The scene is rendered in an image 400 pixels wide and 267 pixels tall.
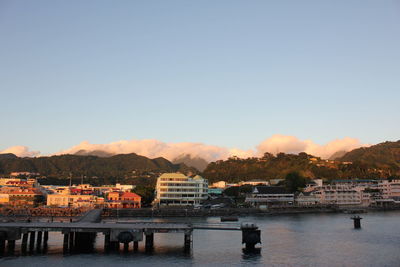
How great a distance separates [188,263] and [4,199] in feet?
325

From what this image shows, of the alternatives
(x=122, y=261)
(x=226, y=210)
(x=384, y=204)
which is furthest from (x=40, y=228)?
(x=384, y=204)

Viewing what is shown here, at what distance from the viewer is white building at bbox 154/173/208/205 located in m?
119

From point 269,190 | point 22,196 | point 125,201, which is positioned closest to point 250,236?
point 125,201

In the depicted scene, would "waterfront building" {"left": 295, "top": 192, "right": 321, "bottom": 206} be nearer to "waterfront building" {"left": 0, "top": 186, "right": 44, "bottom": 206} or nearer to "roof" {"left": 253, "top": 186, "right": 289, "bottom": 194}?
"roof" {"left": 253, "top": 186, "right": 289, "bottom": 194}

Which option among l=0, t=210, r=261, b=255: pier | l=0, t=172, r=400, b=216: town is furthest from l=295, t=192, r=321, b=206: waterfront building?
l=0, t=210, r=261, b=255: pier

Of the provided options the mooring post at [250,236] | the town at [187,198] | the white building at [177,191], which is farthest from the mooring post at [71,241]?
the white building at [177,191]

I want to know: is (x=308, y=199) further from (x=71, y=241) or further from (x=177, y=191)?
(x=71, y=241)

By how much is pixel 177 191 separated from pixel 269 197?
102 feet

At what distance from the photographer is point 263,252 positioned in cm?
4100

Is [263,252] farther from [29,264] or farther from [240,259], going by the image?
[29,264]

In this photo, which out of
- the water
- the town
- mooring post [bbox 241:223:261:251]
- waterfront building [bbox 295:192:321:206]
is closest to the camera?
the water

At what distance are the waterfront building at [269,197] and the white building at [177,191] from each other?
55.5 ft

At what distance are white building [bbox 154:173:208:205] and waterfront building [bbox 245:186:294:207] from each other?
666 inches

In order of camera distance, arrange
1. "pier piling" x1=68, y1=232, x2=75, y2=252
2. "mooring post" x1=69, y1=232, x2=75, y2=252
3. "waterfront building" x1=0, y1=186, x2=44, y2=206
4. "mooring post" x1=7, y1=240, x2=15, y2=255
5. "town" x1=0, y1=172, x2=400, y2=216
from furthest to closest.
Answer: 1. "waterfront building" x1=0, y1=186, x2=44, y2=206
2. "town" x1=0, y1=172, x2=400, y2=216
3. "mooring post" x1=69, y1=232, x2=75, y2=252
4. "pier piling" x1=68, y1=232, x2=75, y2=252
5. "mooring post" x1=7, y1=240, x2=15, y2=255
